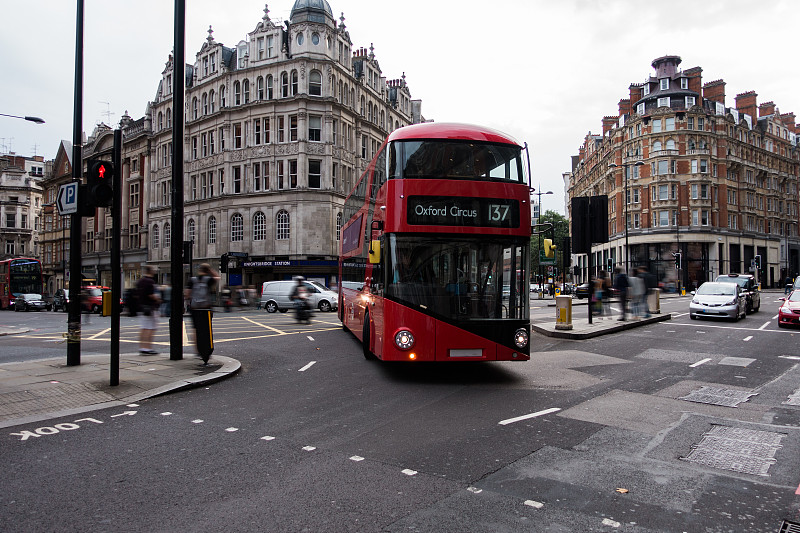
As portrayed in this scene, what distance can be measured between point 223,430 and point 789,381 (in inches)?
348

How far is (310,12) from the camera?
1702 inches

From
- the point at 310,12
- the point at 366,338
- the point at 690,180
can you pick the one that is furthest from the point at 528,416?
the point at 690,180

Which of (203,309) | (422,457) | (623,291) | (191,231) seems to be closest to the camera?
(422,457)

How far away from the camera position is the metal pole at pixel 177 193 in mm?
9789

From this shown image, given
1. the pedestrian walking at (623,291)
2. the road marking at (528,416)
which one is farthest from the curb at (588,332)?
the road marking at (528,416)

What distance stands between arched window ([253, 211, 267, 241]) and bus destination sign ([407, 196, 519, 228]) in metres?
37.3

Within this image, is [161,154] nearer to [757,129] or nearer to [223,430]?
[223,430]

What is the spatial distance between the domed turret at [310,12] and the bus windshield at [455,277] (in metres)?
40.5

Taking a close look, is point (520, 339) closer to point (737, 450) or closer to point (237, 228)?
point (737, 450)

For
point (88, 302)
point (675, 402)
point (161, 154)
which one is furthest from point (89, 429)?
point (161, 154)

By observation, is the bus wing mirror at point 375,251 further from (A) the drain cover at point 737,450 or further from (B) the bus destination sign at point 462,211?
(A) the drain cover at point 737,450

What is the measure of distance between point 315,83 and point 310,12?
5.77m

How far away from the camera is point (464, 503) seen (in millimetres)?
3824

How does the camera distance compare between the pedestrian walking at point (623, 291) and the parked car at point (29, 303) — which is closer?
the pedestrian walking at point (623, 291)
